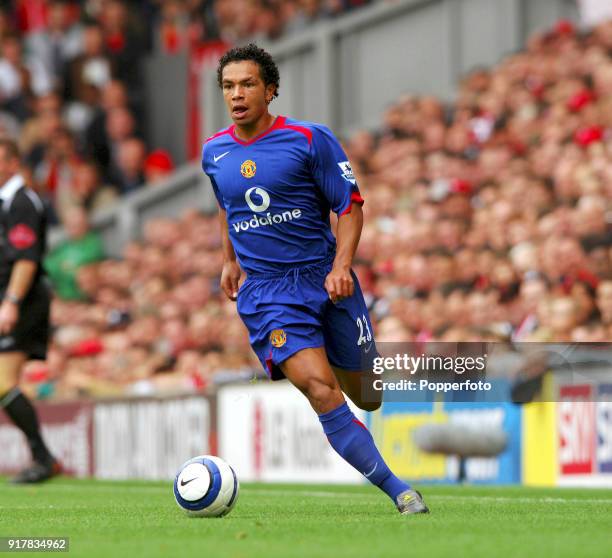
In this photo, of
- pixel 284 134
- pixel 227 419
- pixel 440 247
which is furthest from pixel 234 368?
pixel 284 134

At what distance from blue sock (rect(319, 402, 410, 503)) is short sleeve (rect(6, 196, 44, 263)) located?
404 cm

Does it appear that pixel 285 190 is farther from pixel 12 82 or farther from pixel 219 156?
pixel 12 82

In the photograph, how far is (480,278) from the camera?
12.6 metres

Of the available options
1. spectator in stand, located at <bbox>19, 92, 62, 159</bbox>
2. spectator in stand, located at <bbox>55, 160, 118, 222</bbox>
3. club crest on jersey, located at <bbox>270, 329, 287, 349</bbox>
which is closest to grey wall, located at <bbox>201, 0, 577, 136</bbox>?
spectator in stand, located at <bbox>55, 160, 118, 222</bbox>

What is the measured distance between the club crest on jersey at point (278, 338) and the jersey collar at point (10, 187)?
4.06 m

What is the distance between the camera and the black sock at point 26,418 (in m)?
10.6

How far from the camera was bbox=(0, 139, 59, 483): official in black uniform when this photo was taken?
1038cm

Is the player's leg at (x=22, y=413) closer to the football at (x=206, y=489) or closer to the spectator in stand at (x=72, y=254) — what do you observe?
the football at (x=206, y=489)

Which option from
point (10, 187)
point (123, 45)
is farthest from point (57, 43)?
point (10, 187)

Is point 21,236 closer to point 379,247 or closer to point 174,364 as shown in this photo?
point 379,247

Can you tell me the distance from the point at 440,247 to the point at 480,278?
2.67 feet

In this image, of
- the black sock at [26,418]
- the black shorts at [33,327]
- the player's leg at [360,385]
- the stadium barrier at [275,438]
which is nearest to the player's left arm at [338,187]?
the player's leg at [360,385]

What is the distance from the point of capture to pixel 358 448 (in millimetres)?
6844

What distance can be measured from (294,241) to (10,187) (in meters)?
3.97
